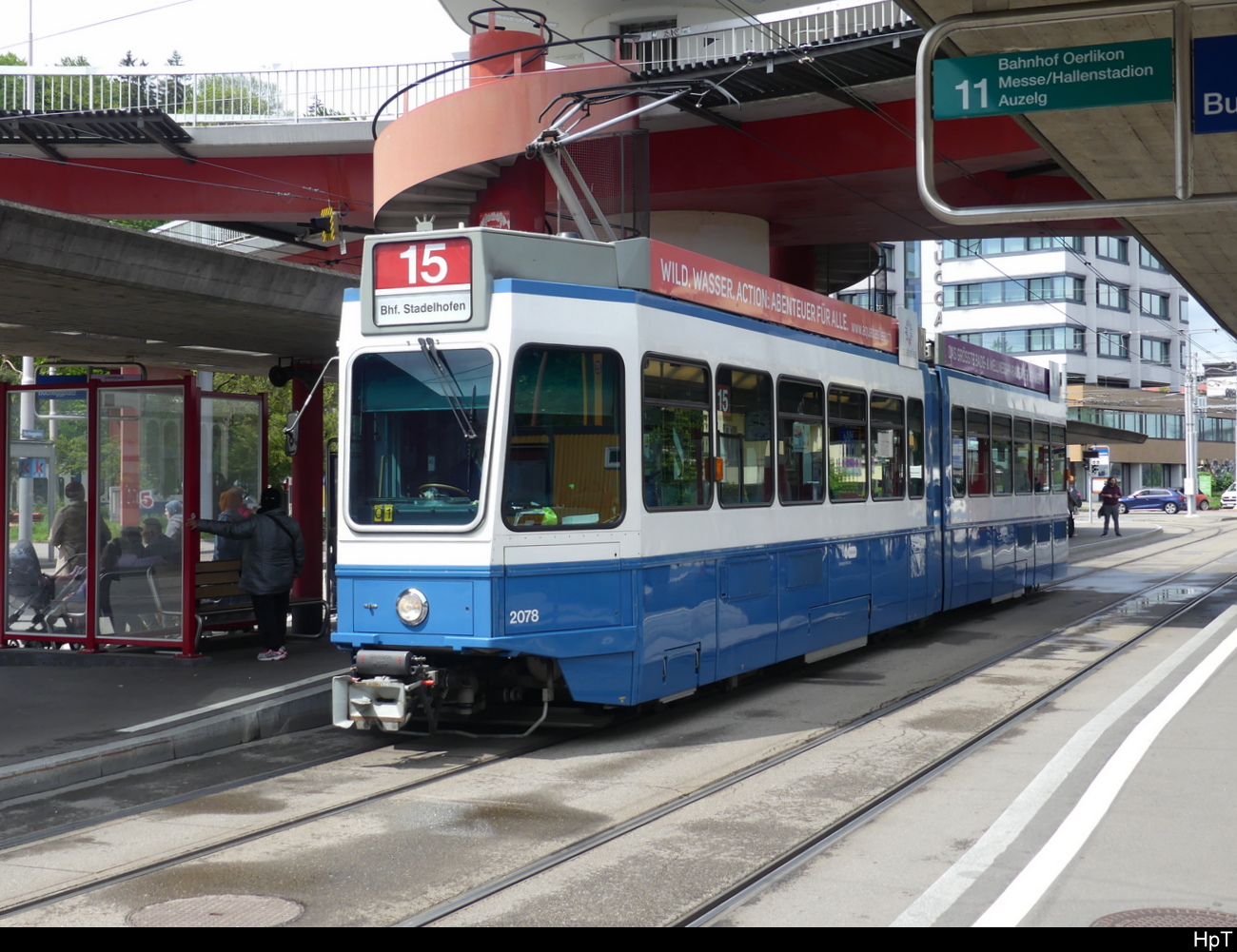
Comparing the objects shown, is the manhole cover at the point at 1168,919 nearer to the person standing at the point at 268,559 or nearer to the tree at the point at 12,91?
the person standing at the point at 268,559

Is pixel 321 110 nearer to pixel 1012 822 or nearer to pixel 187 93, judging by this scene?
pixel 187 93

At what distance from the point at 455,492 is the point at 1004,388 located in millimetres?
11332

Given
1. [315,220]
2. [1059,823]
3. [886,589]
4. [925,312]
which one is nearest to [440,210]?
[315,220]

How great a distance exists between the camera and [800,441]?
1115 cm

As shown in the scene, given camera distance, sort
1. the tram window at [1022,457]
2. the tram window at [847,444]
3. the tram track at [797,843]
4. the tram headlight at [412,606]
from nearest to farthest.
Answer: the tram track at [797,843] → the tram headlight at [412,606] → the tram window at [847,444] → the tram window at [1022,457]

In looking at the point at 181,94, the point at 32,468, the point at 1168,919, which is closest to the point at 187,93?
the point at 181,94

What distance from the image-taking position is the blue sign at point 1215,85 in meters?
7.92

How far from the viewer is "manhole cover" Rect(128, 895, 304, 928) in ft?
17.1

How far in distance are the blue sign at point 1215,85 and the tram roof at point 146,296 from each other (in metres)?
6.86

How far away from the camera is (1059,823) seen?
657 cm

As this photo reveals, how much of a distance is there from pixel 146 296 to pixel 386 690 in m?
4.41

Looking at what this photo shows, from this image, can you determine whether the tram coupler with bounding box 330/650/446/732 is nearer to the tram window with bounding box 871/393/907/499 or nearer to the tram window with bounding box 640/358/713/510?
the tram window with bounding box 640/358/713/510

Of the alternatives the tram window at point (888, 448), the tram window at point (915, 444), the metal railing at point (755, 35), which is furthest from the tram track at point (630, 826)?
the metal railing at point (755, 35)
